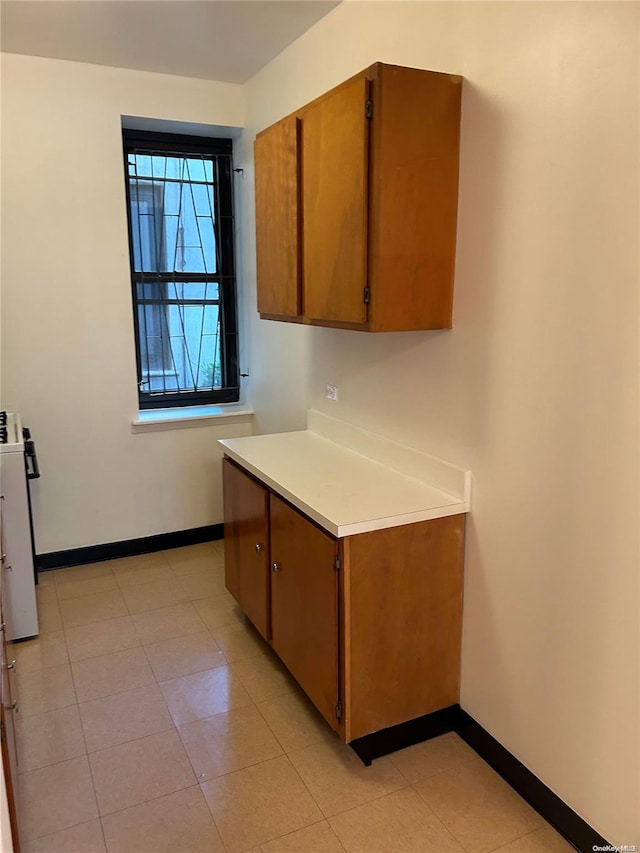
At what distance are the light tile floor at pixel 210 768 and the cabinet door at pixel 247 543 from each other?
216 mm

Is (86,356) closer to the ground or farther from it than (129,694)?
farther from it

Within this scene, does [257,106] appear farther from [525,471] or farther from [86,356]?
[525,471]

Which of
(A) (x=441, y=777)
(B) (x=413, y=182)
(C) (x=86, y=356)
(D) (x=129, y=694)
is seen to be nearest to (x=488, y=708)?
(A) (x=441, y=777)

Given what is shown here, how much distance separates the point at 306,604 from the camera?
2.23 meters

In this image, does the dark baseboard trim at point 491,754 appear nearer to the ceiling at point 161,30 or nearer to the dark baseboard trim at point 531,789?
the dark baseboard trim at point 531,789

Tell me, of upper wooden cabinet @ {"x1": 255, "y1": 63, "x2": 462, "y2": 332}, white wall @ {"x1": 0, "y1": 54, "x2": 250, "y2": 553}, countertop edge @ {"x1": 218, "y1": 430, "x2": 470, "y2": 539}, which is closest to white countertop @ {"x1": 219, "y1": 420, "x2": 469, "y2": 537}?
countertop edge @ {"x1": 218, "y1": 430, "x2": 470, "y2": 539}

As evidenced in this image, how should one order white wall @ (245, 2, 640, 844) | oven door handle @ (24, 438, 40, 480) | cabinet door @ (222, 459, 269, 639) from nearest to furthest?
1. white wall @ (245, 2, 640, 844)
2. cabinet door @ (222, 459, 269, 639)
3. oven door handle @ (24, 438, 40, 480)

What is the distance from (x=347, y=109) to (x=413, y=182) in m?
0.32

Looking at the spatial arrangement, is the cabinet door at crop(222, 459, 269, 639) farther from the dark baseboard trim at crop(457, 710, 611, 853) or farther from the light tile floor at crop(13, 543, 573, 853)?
the dark baseboard trim at crop(457, 710, 611, 853)

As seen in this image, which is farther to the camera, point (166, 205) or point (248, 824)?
point (166, 205)

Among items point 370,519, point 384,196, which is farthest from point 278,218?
point 370,519

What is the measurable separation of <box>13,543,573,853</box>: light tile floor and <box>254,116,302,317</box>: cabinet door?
4.94 feet

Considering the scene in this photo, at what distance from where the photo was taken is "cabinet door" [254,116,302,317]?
244cm

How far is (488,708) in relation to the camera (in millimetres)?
2121
